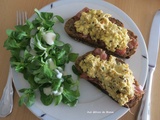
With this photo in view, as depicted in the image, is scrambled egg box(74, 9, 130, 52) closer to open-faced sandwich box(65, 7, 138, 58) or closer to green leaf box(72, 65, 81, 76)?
open-faced sandwich box(65, 7, 138, 58)

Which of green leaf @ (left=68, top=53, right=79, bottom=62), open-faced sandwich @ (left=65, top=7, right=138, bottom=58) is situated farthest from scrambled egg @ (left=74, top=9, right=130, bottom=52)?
green leaf @ (left=68, top=53, right=79, bottom=62)

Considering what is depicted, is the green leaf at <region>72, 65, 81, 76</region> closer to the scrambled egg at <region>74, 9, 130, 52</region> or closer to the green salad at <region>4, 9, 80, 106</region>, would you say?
the green salad at <region>4, 9, 80, 106</region>

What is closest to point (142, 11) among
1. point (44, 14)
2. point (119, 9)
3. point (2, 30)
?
point (119, 9)

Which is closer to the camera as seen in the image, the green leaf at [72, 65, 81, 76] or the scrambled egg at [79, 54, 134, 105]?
the scrambled egg at [79, 54, 134, 105]

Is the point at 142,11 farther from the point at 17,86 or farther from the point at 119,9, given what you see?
the point at 17,86

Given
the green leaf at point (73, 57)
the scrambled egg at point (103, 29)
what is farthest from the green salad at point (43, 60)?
the scrambled egg at point (103, 29)

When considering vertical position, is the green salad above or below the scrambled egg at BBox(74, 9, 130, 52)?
below

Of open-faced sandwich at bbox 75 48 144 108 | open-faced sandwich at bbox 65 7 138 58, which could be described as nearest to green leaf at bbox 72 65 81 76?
open-faced sandwich at bbox 75 48 144 108
